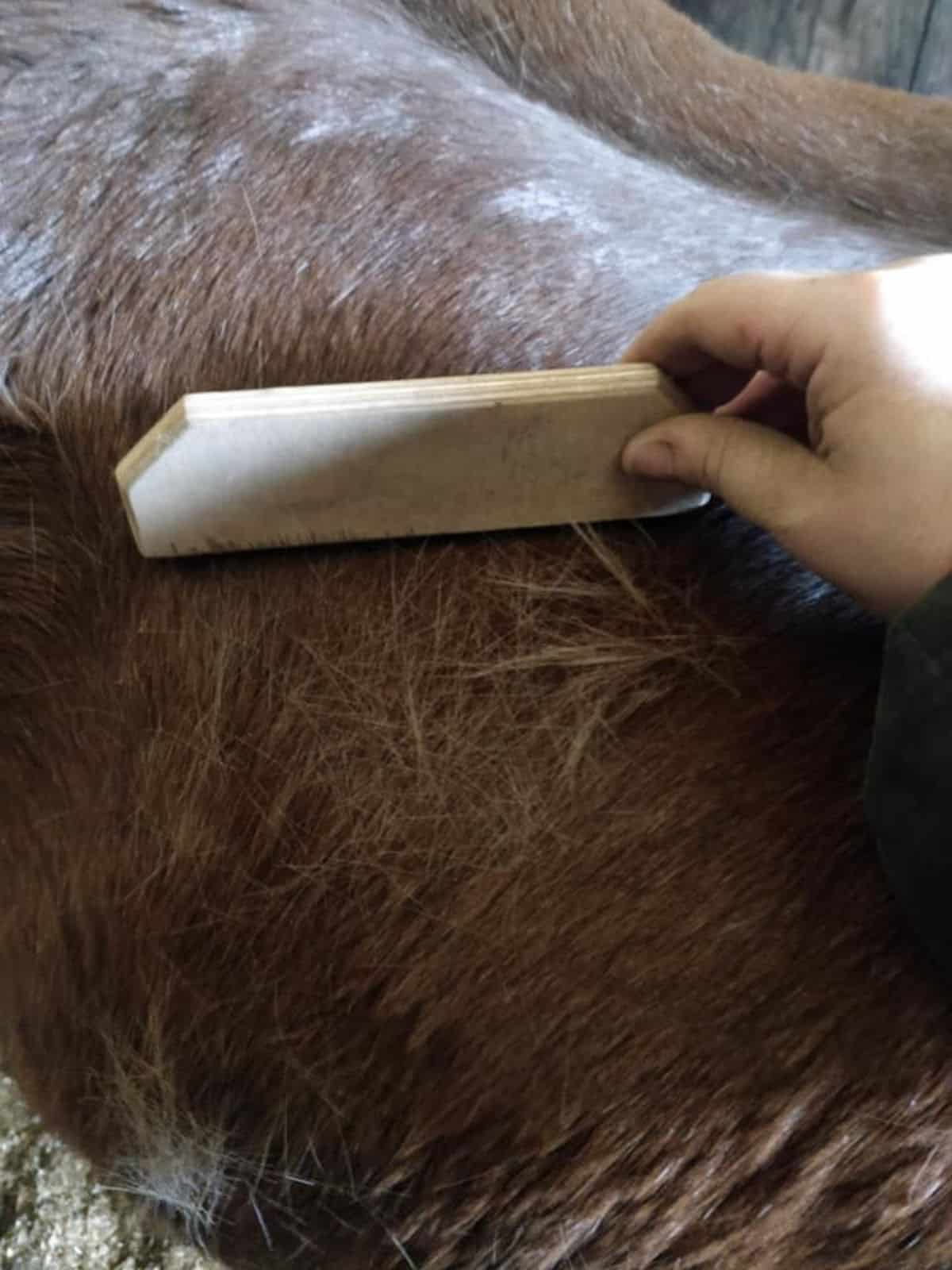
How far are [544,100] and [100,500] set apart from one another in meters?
0.37

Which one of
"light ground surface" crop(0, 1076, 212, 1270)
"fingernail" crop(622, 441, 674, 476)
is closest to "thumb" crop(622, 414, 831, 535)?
"fingernail" crop(622, 441, 674, 476)

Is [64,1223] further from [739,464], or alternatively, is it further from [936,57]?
[936,57]

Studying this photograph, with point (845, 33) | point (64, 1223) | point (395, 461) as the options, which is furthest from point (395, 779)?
point (845, 33)

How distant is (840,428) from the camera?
40 centimetres

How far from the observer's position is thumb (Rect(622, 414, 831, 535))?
416 millimetres

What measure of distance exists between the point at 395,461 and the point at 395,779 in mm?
123

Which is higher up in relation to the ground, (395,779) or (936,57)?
(936,57)

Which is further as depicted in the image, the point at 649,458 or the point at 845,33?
the point at 845,33

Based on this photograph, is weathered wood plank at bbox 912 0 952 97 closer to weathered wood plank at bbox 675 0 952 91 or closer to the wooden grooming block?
weathered wood plank at bbox 675 0 952 91

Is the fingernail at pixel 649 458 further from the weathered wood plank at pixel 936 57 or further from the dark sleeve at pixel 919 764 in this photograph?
the weathered wood plank at pixel 936 57

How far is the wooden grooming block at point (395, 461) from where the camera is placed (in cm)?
43

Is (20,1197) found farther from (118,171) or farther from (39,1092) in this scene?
(118,171)

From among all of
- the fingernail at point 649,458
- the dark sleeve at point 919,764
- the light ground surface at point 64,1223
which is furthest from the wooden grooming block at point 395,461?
the light ground surface at point 64,1223

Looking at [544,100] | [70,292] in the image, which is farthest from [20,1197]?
[544,100]
